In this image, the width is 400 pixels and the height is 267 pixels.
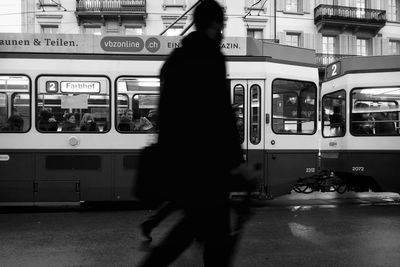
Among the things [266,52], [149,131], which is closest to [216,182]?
[149,131]

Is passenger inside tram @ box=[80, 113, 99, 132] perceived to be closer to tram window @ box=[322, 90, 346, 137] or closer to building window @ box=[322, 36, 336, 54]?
tram window @ box=[322, 90, 346, 137]

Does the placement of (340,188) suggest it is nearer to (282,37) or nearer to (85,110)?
(85,110)

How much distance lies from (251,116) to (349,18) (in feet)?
85.5

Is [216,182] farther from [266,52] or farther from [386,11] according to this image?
[386,11]

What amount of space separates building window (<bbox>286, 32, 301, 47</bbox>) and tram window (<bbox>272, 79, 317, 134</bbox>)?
22.8 metres

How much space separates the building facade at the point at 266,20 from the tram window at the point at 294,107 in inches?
788

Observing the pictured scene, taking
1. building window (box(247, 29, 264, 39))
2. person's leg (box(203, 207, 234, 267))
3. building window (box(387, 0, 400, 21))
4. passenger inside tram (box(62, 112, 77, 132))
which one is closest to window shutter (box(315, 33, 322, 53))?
building window (box(247, 29, 264, 39))

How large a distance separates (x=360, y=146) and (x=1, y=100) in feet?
25.4

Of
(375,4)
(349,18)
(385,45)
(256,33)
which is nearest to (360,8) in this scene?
(375,4)

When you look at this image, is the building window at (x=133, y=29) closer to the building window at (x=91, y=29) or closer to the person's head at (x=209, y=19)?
the building window at (x=91, y=29)

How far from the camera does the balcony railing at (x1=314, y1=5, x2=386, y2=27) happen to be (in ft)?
103

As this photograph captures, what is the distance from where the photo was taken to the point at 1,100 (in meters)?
8.51

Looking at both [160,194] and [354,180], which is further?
[354,180]

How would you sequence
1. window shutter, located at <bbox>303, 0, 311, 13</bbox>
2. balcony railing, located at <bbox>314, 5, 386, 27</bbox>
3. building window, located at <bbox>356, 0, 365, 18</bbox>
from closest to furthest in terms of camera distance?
balcony railing, located at <bbox>314, 5, 386, 27</bbox>
window shutter, located at <bbox>303, 0, 311, 13</bbox>
building window, located at <bbox>356, 0, 365, 18</bbox>
